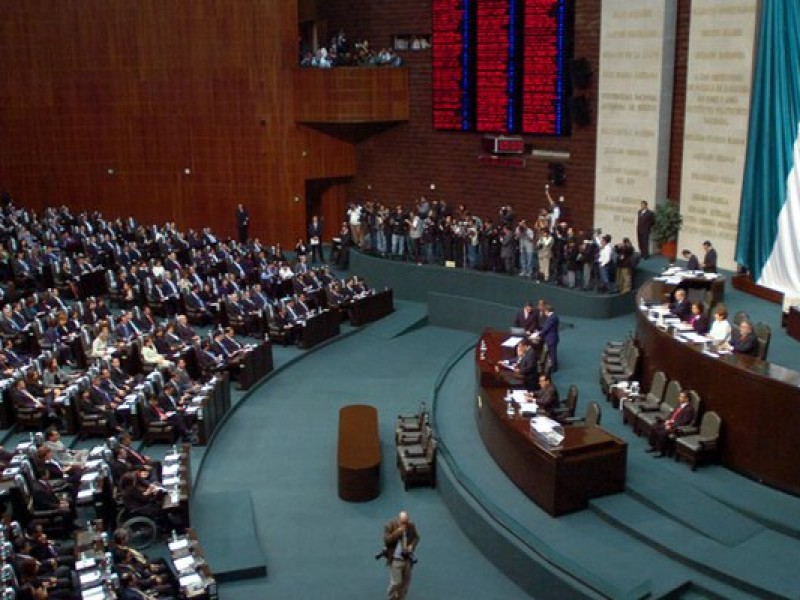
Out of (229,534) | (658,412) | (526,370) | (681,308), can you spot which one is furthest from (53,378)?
(681,308)

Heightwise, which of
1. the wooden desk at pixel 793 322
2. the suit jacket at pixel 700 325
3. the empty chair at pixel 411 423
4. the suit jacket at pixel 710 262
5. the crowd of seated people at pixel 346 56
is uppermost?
the crowd of seated people at pixel 346 56

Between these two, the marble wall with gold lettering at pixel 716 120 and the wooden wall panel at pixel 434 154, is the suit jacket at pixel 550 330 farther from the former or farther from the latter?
the wooden wall panel at pixel 434 154

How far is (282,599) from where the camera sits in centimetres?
935

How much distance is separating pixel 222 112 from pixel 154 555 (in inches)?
657

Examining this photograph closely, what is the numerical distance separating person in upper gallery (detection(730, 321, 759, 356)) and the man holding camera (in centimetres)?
444

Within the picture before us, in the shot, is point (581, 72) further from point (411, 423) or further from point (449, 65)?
point (411, 423)

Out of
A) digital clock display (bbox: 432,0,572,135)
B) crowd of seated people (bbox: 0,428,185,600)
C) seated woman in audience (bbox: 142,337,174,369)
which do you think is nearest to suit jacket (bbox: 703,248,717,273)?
digital clock display (bbox: 432,0,572,135)

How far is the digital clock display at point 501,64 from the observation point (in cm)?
2039

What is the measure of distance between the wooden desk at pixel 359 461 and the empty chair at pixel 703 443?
3620mm

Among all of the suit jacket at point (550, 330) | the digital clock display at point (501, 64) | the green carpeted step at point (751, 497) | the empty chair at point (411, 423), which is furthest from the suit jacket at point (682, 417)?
the digital clock display at point (501, 64)

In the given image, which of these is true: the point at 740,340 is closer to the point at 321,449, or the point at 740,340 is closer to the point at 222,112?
the point at 321,449

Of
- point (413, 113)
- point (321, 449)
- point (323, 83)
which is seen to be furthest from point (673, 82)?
point (321, 449)

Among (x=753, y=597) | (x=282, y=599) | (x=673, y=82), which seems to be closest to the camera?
(x=753, y=597)

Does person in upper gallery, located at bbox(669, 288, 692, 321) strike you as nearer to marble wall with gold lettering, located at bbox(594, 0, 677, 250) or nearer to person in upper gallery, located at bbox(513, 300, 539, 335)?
person in upper gallery, located at bbox(513, 300, 539, 335)
